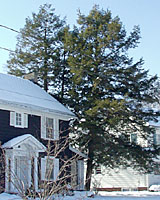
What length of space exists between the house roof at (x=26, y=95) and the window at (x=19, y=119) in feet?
2.07

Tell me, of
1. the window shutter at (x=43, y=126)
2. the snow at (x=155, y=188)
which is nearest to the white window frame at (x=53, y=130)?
Result: the window shutter at (x=43, y=126)

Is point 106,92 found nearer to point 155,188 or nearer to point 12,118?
point 12,118

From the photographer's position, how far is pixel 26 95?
24312 millimetres

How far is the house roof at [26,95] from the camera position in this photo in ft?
73.3

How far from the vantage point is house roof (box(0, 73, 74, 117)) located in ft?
73.3

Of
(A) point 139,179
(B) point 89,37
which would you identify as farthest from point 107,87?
(A) point 139,179

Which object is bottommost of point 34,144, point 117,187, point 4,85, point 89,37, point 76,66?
point 117,187

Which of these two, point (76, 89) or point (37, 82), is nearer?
point (76, 89)

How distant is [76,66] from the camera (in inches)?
1049

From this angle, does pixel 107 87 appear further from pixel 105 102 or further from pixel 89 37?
pixel 89 37

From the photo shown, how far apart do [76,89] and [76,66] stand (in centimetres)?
186

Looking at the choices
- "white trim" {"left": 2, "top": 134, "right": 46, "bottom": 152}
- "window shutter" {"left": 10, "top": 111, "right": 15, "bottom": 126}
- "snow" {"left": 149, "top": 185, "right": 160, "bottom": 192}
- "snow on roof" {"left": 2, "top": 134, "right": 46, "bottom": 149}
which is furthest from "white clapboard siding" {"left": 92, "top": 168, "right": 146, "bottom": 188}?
"window shutter" {"left": 10, "top": 111, "right": 15, "bottom": 126}

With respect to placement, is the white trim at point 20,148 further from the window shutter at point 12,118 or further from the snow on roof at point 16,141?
the window shutter at point 12,118

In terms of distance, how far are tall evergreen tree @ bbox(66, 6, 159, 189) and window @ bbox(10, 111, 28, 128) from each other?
4.94m
